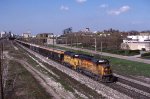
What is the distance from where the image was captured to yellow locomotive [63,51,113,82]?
38.0 metres

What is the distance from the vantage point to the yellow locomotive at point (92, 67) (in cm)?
3797

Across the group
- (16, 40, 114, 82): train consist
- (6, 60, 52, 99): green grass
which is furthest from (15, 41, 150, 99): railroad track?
(6, 60, 52, 99): green grass

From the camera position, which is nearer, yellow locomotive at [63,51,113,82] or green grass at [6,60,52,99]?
green grass at [6,60,52,99]

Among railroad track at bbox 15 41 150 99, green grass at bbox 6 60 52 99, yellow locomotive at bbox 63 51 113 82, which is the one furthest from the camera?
yellow locomotive at bbox 63 51 113 82

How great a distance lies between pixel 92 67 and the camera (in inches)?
1608

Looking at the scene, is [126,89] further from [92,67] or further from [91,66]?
[91,66]

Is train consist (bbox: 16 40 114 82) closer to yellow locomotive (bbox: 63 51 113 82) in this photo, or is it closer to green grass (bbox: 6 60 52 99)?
yellow locomotive (bbox: 63 51 113 82)

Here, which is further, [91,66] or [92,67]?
[91,66]

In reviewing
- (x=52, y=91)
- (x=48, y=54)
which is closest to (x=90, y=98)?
(x=52, y=91)

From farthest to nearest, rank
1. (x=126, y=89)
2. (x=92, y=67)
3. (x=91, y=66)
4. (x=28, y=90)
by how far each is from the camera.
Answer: (x=91, y=66) < (x=92, y=67) < (x=28, y=90) < (x=126, y=89)

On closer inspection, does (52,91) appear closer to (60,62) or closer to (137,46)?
(60,62)

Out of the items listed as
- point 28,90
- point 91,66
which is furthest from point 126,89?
point 28,90

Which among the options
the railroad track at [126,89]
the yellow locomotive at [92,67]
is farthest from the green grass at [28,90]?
the yellow locomotive at [92,67]

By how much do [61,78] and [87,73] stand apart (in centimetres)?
366
